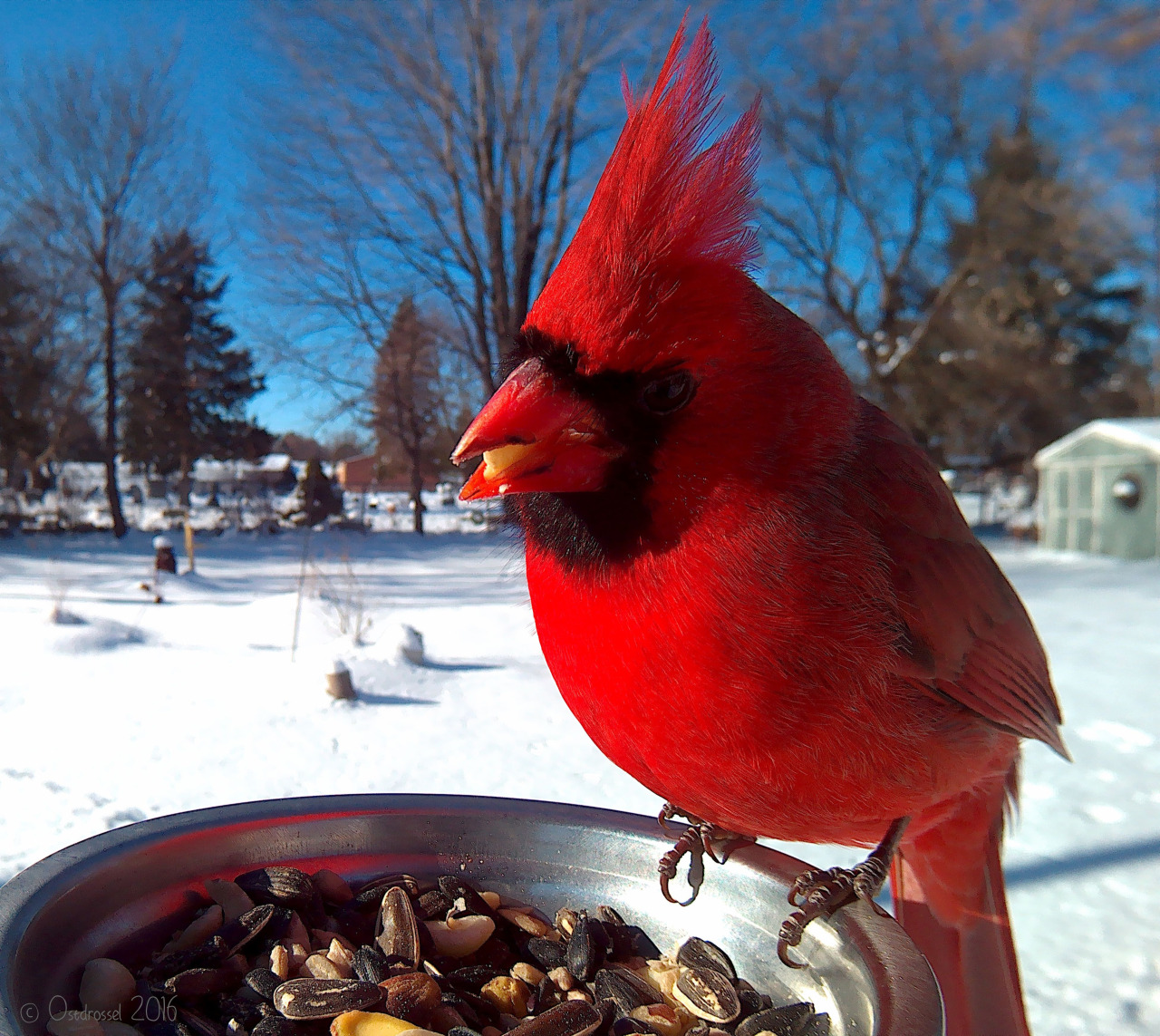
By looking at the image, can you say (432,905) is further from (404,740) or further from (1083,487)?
(1083,487)

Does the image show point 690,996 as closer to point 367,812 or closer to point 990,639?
point 367,812

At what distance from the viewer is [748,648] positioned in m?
0.60

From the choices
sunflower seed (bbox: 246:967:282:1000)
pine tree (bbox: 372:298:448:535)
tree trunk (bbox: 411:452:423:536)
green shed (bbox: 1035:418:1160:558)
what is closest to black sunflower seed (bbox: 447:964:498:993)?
sunflower seed (bbox: 246:967:282:1000)

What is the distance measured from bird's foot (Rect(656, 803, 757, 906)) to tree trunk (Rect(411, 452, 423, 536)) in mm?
8168

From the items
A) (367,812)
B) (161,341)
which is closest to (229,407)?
(161,341)

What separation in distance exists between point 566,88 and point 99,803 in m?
5.94

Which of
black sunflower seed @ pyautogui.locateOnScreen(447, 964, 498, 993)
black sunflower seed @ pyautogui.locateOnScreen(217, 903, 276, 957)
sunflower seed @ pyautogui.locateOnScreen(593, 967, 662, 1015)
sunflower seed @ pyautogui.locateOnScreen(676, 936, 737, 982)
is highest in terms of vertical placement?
black sunflower seed @ pyautogui.locateOnScreen(217, 903, 276, 957)

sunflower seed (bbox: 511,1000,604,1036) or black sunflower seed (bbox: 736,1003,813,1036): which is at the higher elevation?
sunflower seed (bbox: 511,1000,604,1036)

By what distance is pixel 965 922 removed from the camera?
101cm

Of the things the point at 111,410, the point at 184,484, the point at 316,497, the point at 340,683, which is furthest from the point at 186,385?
the point at 340,683

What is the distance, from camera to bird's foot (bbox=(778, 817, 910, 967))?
701 mm

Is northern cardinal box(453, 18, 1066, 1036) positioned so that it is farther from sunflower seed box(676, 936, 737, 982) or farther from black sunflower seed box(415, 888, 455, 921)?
black sunflower seed box(415, 888, 455, 921)

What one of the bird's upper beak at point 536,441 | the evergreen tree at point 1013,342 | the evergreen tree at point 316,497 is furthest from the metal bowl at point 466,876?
the evergreen tree at point 1013,342

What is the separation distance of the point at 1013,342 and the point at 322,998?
584 inches
